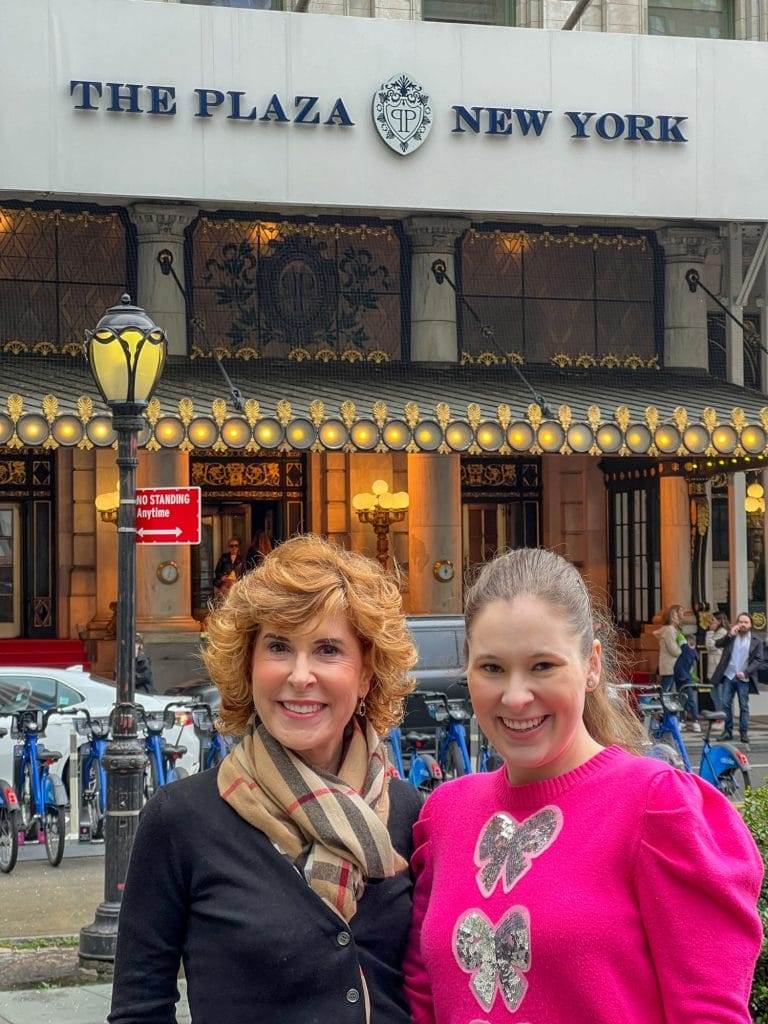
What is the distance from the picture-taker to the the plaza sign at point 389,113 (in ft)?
84.6

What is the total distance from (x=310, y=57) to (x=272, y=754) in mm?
24406

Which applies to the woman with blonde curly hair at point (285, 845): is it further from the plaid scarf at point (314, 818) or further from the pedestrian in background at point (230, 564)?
the pedestrian in background at point (230, 564)

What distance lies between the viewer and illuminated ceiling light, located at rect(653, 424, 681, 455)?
2652 cm

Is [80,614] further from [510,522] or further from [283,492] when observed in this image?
[510,522]

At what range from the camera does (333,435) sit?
25328 mm

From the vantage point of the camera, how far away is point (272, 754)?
328 centimetres

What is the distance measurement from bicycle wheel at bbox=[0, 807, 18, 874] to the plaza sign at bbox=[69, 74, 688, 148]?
14.6 meters

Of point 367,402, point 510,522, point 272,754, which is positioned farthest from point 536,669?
point 510,522

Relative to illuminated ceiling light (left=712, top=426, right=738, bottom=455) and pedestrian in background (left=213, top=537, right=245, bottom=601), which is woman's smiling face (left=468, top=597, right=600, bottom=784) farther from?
pedestrian in background (left=213, top=537, right=245, bottom=601)

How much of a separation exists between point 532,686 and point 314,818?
540 mm

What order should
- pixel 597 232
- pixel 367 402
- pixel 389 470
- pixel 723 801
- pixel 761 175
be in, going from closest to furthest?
1. pixel 723 801
2. pixel 367 402
3. pixel 761 175
4. pixel 597 232
5. pixel 389 470

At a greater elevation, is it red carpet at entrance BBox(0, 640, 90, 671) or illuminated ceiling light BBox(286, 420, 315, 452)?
illuminated ceiling light BBox(286, 420, 315, 452)

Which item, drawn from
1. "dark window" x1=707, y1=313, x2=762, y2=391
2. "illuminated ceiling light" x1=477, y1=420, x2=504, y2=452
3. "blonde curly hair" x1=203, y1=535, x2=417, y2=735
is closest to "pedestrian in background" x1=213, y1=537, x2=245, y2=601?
"illuminated ceiling light" x1=477, y1=420, x2=504, y2=452

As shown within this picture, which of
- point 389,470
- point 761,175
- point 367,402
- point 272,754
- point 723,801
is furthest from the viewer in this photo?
point 389,470
